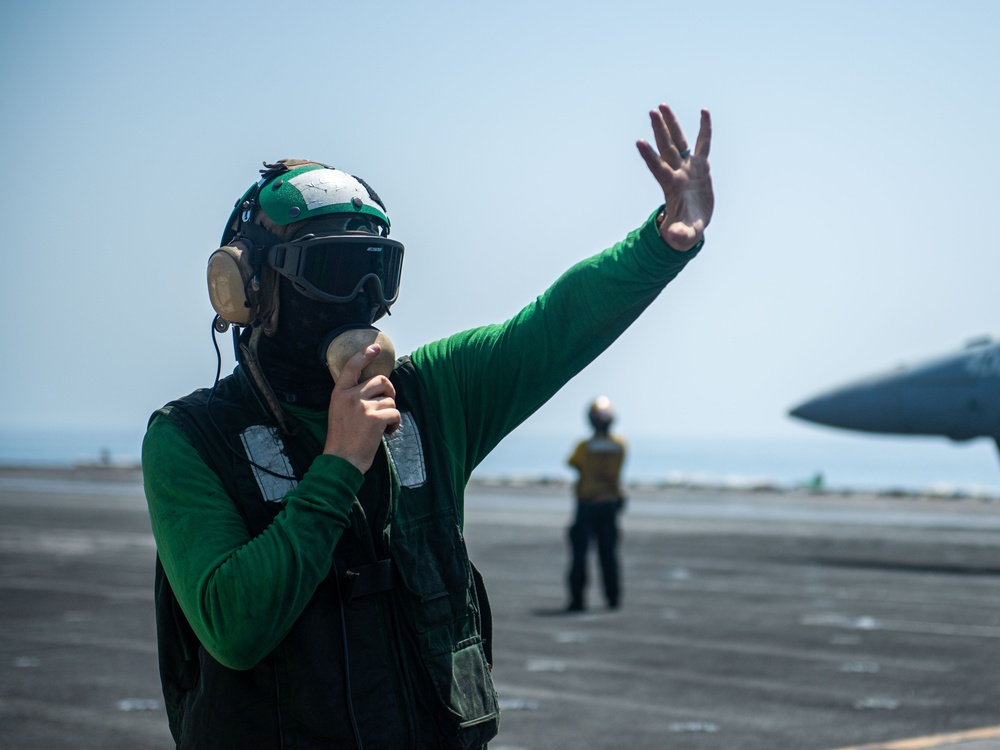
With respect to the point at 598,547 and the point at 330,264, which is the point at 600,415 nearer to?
the point at 598,547

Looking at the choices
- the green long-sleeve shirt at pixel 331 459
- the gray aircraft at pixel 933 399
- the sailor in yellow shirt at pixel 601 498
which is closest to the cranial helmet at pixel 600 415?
the sailor in yellow shirt at pixel 601 498

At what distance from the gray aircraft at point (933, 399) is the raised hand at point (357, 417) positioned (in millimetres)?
18419

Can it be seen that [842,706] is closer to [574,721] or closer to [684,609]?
[574,721]

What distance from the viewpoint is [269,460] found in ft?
7.90

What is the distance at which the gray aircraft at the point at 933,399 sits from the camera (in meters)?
19.2

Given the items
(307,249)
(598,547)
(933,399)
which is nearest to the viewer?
(307,249)

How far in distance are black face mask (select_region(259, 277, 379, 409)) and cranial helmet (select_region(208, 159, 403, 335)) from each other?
26 millimetres

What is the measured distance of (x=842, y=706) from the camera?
28.6 ft

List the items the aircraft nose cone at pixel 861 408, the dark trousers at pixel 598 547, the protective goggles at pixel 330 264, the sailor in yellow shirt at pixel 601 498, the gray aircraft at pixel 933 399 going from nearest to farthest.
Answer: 1. the protective goggles at pixel 330 264
2. the dark trousers at pixel 598 547
3. the sailor in yellow shirt at pixel 601 498
4. the gray aircraft at pixel 933 399
5. the aircraft nose cone at pixel 861 408

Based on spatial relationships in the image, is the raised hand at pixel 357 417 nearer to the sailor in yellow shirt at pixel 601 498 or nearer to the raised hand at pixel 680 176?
the raised hand at pixel 680 176

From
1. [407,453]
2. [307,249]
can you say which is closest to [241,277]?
[307,249]

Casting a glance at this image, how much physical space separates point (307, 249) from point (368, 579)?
0.65m

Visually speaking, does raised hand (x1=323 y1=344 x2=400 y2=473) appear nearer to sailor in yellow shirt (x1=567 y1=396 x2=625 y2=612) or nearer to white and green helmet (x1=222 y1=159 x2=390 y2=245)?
white and green helmet (x1=222 y1=159 x2=390 y2=245)

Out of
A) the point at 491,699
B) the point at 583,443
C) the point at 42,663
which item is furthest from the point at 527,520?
the point at 491,699
